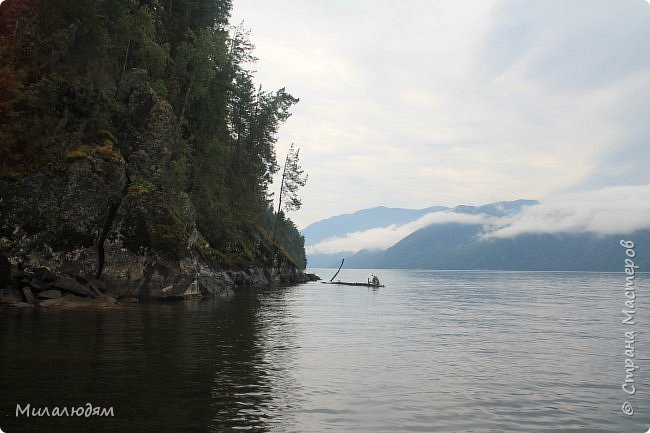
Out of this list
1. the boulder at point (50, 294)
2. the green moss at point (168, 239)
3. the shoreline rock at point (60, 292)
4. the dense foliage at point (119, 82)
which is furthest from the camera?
the green moss at point (168, 239)

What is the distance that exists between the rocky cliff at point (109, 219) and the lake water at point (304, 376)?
726 cm

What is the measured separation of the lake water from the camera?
11.0 m

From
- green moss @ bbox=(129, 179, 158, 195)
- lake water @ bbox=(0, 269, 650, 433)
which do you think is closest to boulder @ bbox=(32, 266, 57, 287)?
lake water @ bbox=(0, 269, 650, 433)

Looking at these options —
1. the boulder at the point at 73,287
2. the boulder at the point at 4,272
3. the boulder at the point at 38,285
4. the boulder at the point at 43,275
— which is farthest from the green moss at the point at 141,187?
the boulder at the point at 4,272

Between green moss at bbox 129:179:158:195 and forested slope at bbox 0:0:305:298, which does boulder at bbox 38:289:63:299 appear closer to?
forested slope at bbox 0:0:305:298

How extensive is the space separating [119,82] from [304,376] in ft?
127

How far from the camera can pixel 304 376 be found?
50.6 ft

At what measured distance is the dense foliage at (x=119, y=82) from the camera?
34.8 m

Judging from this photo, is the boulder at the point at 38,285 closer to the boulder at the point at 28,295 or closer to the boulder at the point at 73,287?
the boulder at the point at 73,287

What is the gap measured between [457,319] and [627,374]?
17.9 metres

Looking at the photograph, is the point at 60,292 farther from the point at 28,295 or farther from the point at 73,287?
the point at 28,295

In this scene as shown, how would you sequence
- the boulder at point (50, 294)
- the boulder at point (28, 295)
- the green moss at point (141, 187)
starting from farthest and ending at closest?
the green moss at point (141, 187) < the boulder at point (50, 294) < the boulder at point (28, 295)

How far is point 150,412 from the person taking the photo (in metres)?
10.7

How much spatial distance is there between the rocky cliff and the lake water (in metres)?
7.26
